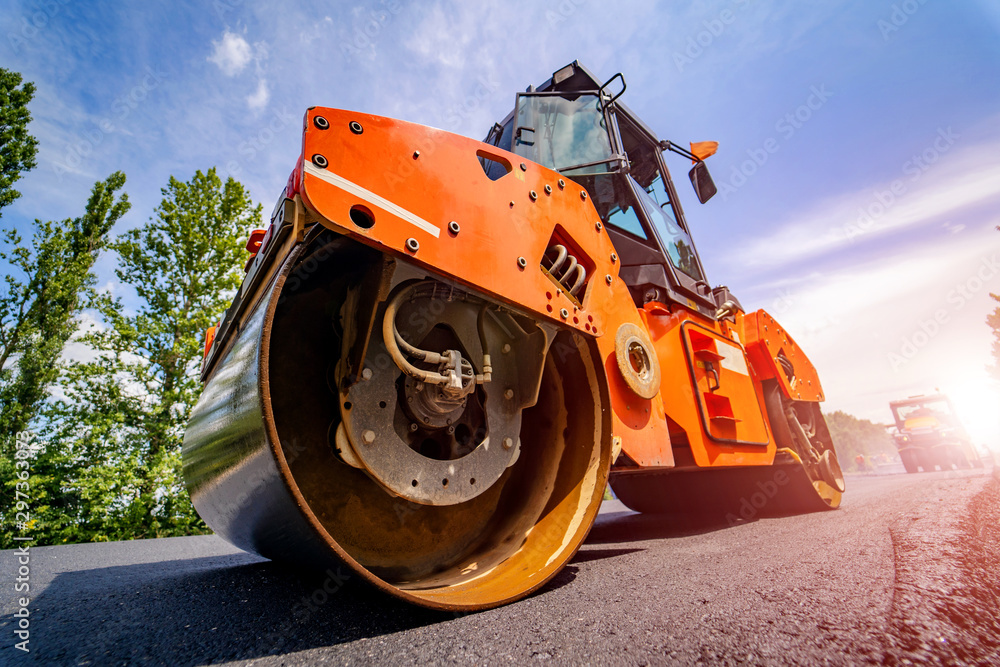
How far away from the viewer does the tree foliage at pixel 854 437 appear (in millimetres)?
51284

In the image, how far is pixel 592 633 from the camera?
112cm

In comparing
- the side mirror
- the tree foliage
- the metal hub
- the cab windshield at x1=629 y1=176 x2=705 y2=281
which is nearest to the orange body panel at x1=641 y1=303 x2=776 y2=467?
the cab windshield at x1=629 y1=176 x2=705 y2=281

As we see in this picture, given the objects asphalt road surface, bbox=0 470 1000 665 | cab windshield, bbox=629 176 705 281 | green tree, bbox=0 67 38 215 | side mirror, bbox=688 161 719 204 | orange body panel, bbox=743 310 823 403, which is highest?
green tree, bbox=0 67 38 215

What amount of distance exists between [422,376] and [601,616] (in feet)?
2.81

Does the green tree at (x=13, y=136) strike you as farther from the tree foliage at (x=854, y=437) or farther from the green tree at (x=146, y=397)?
the tree foliage at (x=854, y=437)

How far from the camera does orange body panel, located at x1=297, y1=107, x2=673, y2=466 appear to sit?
1.16m

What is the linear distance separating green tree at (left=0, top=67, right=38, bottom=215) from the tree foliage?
60.1m

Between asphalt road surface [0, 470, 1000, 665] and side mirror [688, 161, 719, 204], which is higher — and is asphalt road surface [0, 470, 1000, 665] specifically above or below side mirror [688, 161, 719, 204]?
below

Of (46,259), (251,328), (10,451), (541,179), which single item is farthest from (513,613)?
(46,259)

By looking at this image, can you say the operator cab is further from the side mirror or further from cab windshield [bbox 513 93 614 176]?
the side mirror

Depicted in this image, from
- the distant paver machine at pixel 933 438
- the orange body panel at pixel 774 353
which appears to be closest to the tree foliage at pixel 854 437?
the distant paver machine at pixel 933 438

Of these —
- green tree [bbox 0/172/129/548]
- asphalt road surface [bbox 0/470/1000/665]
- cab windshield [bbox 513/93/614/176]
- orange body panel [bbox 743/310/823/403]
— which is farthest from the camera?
green tree [bbox 0/172/129/548]

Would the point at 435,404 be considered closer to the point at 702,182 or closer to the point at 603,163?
the point at 603,163

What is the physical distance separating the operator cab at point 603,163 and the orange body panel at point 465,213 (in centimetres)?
104
